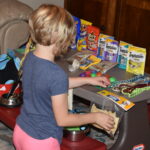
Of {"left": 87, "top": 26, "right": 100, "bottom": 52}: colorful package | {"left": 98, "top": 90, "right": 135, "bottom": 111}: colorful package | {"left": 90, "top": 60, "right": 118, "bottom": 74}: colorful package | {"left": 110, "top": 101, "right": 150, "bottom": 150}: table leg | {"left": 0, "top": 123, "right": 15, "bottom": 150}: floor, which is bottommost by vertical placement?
{"left": 0, "top": 123, "right": 15, "bottom": 150}: floor

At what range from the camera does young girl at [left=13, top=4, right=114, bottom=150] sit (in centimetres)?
135

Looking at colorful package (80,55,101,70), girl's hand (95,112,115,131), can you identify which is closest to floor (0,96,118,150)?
colorful package (80,55,101,70)

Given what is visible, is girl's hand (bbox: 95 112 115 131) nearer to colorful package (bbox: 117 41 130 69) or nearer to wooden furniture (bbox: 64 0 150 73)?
colorful package (bbox: 117 41 130 69)

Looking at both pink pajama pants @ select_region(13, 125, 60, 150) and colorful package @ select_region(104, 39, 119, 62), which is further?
colorful package @ select_region(104, 39, 119, 62)

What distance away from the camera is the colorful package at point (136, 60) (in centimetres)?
193

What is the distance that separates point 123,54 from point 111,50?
0.28ft

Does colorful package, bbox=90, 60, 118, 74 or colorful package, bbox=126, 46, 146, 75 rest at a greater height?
colorful package, bbox=126, 46, 146, 75

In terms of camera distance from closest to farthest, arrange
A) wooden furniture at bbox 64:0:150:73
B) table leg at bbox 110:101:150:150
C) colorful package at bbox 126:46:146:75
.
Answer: table leg at bbox 110:101:150:150
colorful package at bbox 126:46:146:75
wooden furniture at bbox 64:0:150:73

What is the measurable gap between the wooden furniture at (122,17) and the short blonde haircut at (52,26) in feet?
5.99

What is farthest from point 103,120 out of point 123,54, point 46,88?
point 123,54

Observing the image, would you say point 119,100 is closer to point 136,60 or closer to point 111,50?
point 136,60

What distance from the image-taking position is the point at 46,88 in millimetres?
1373

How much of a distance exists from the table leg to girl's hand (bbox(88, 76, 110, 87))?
0.18 meters

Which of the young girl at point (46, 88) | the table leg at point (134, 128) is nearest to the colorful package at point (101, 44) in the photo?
the table leg at point (134, 128)
